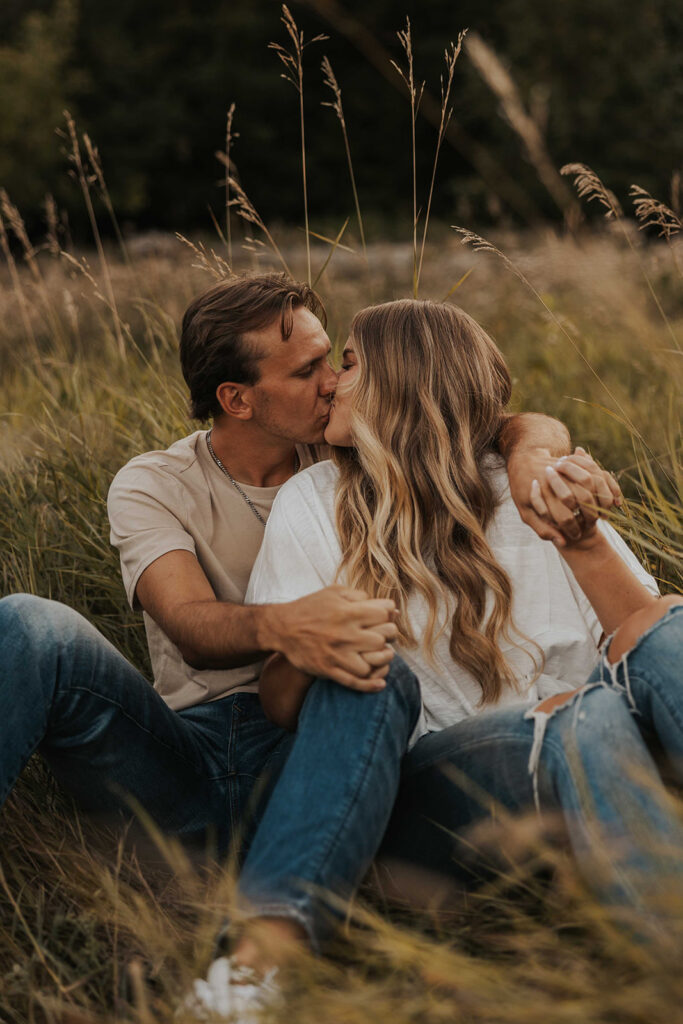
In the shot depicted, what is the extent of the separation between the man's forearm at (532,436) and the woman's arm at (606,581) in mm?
218

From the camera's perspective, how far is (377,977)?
155 centimetres

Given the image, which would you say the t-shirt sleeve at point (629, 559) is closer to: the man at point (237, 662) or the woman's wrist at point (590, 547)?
the woman's wrist at point (590, 547)

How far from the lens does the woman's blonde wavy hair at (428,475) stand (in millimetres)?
2057

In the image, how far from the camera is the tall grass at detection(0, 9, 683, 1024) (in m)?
1.28

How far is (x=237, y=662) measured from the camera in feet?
6.61

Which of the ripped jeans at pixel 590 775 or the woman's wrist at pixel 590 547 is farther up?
the woman's wrist at pixel 590 547

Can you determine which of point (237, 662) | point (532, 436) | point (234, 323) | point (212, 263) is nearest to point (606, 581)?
point (532, 436)

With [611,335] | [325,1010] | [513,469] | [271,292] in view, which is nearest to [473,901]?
[325,1010]

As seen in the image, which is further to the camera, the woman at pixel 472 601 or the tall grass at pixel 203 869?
the woman at pixel 472 601

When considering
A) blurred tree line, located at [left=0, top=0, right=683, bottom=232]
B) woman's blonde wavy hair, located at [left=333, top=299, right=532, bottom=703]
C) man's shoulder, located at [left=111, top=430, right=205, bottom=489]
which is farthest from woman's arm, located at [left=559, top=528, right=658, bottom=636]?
blurred tree line, located at [left=0, top=0, right=683, bottom=232]

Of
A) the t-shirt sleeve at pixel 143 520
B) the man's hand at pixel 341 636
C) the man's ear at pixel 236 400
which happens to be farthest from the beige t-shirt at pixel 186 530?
the man's hand at pixel 341 636

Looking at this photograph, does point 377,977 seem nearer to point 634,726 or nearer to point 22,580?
point 634,726

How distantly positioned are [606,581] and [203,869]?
103 centimetres

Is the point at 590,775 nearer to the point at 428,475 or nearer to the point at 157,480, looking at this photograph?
the point at 428,475
